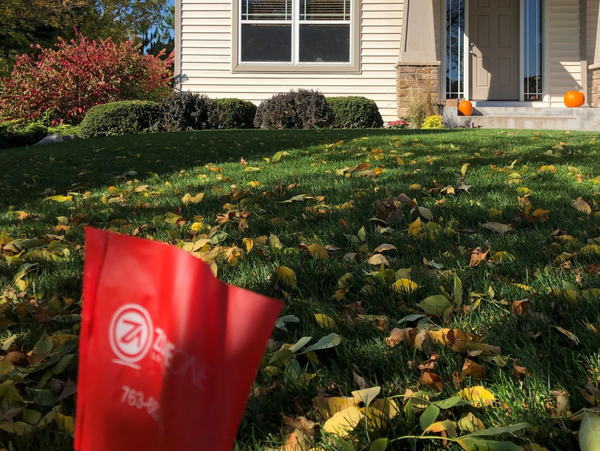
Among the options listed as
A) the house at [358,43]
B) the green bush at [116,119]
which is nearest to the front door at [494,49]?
the house at [358,43]

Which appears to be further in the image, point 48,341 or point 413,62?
point 413,62

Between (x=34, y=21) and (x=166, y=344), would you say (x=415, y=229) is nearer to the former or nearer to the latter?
(x=166, y=344)

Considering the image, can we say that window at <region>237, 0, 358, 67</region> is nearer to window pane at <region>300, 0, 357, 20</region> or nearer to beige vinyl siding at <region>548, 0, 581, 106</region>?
window pane at <region>300, 0, 357, 20</region>

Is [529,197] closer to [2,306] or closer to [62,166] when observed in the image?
[2,306]

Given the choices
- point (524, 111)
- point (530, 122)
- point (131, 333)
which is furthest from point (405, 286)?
point (524, 111)

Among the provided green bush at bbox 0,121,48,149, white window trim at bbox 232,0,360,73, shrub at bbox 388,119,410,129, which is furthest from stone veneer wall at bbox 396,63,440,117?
green bush at bbox 0,121,48,149

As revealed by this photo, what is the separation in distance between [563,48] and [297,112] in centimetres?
691

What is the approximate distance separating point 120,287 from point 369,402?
702mm

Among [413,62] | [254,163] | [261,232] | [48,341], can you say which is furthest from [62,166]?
[413,62]

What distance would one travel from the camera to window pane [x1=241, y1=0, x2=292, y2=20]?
1254 centimetres

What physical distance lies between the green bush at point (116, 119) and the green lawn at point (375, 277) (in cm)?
630

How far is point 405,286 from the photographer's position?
186cm

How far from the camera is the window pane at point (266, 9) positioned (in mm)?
12539

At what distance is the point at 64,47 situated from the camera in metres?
13.2
